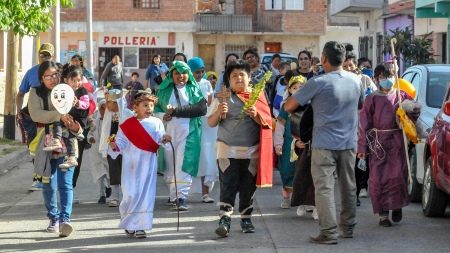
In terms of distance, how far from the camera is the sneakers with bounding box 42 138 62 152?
9383 mm

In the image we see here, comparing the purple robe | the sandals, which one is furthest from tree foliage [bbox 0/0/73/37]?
the purple robe

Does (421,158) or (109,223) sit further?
(421,158)

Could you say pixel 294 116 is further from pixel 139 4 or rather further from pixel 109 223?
pixel 139 4

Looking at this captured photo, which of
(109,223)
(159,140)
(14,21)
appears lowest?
(109,223)

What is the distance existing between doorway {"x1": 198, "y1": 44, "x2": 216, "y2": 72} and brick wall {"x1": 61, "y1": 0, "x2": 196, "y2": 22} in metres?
2.58

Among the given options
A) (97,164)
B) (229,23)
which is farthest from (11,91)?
(229,23)

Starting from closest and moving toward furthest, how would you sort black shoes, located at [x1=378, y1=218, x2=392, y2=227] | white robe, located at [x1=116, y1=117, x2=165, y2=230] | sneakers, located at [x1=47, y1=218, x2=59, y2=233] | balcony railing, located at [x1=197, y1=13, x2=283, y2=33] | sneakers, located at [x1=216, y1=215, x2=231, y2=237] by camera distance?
sneakers, located at [x1=216, y1=215, x2=231, y2=237] → white robe, located at [x1=116, y1=117, x2=165, y2=230] → sneakers, located at [x1=47, y1=218, x2=59, y2=233] → black shoes, located at [x1=378, y1=218, x2=392, y2=227] → balcony railing, located at [x1=197, y1=13, x2=283, y2=33]

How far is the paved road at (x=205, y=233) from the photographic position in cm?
882

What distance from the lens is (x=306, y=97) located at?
8.80m

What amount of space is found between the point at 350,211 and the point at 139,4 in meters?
46.4

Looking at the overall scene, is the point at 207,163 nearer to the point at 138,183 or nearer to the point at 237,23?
the point at 138,183

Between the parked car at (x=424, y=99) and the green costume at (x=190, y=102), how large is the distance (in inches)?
104

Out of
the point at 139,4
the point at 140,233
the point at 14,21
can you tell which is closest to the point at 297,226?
A: the point at 140,233

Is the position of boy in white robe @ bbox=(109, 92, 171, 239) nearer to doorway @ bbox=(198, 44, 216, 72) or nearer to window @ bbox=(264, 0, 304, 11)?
doorway @ bbox=(198, 44, 216, 72)
